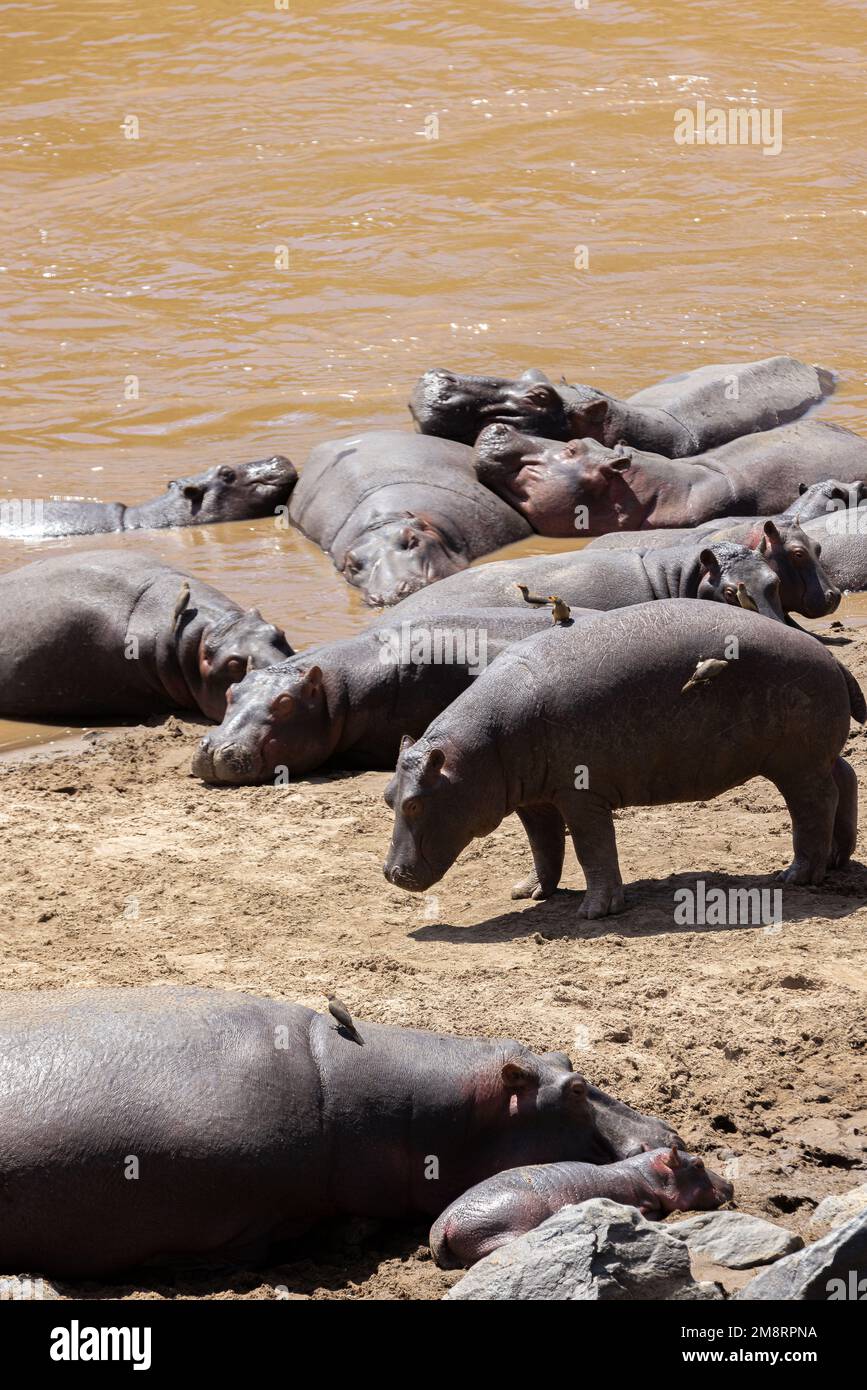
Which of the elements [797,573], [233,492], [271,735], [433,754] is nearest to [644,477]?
[797,573]

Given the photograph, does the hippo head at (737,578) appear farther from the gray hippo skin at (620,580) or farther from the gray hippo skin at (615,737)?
the gray hippo skin at (615,737)

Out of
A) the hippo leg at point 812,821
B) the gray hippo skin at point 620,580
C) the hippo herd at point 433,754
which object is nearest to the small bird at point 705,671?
the hippo herd at point 433,754

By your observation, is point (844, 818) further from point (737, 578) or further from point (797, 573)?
point (797, 573)

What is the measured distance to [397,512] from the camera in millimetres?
11102

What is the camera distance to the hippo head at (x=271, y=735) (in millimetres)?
7949

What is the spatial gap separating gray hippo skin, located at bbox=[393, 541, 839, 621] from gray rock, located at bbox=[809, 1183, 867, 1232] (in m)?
4.18

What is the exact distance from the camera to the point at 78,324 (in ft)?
57.7

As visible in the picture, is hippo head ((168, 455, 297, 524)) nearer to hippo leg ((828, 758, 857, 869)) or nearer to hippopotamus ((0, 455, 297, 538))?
hippopotamus ((0, 455, 297, 538))

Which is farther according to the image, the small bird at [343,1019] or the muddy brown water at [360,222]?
the muddy brown water at [360,222]

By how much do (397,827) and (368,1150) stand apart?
5.95 feet

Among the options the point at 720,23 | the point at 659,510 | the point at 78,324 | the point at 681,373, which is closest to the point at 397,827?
the point at 659,510

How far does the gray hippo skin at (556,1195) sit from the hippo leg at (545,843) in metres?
2.09
